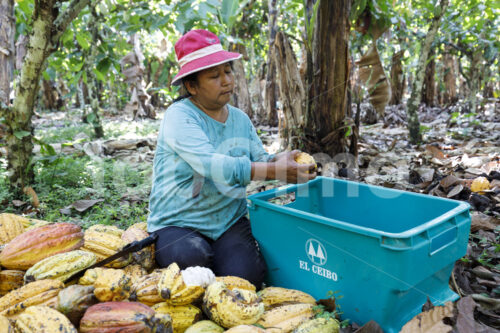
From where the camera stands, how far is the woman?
77.3 inches

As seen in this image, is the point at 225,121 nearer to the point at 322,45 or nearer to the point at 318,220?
the point at 318,220

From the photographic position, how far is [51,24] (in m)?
2.97

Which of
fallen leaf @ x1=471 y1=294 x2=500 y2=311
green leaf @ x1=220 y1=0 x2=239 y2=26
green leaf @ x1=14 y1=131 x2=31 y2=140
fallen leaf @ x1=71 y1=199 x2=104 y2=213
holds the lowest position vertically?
fallen leaf @ x1=471 y1=294 x2=500 y2=311

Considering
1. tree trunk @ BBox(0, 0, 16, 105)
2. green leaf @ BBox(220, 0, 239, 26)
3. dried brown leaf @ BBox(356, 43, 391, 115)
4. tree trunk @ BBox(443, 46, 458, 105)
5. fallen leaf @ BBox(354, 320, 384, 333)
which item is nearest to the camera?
fallen leaf @ BBox(354, 320, 384, 333)

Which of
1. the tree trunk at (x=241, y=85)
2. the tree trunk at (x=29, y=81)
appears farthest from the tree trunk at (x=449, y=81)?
the tree trunk at (x=29, y=81)

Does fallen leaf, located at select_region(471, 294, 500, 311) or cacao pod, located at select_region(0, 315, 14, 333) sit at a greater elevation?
cacao pod, located at select_region(0, 315, 14, 333)

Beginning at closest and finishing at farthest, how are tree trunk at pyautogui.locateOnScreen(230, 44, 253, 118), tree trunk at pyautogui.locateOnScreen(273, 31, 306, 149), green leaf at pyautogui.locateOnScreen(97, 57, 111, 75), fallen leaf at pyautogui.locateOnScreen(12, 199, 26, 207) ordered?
fallen leaf at pyautogui.locateOnScreen(12, 199, 26, 207) < tree trunk at pyautogui.locateOnScreen(273, 31, 306, 149) < green leaf at pyautogui.locateOnScreen(97, 57, 111, 75) < tree trunk at pyautogui.locateOnScreen(230, 44, 253, 118)

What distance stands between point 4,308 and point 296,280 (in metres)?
1.31

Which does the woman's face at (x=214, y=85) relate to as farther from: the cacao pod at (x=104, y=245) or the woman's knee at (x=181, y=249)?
the cacao pod at (x=104, y=245)

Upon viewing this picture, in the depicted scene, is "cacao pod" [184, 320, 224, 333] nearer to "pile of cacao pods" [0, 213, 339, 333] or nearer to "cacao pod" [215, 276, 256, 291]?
"pile of cacao pods" [0, 213, 339, 333]

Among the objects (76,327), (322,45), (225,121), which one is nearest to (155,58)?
(322,45)

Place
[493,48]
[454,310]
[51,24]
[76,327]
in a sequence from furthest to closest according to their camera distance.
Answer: [493,48] < [51,24] < [454,310] < [76,327]

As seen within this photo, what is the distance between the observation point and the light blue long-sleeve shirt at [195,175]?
1944mm

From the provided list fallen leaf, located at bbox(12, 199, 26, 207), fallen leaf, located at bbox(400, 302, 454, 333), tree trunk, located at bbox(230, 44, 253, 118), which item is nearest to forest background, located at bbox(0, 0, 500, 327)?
fallen leaf, located at bbox(12, 199, 26, 207)
